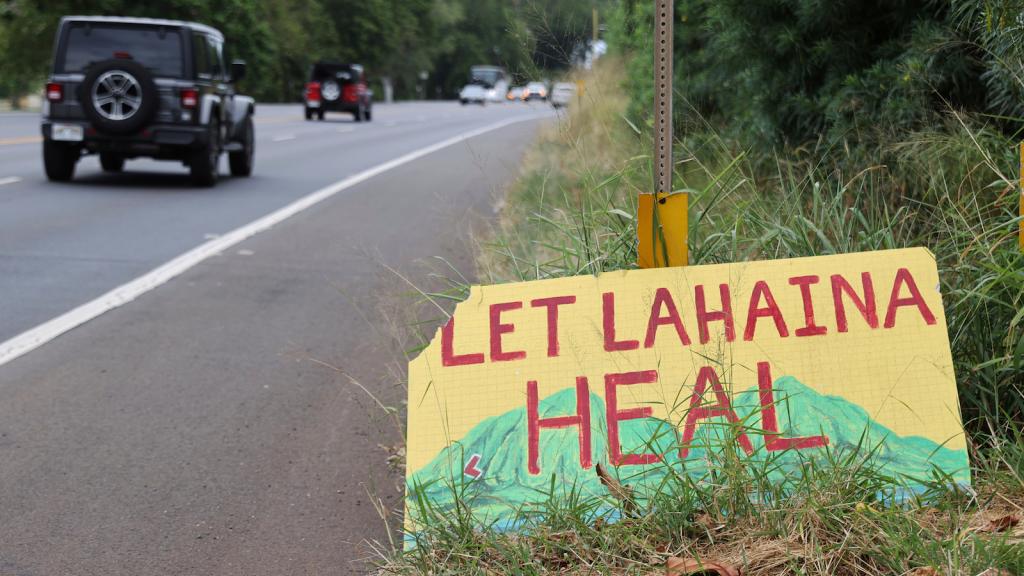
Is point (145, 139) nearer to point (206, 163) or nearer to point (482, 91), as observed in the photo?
point (206, 163)

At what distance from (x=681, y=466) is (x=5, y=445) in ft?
9.15

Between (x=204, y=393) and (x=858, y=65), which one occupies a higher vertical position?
(x=858, y=65)

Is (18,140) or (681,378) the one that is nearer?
(681,378)

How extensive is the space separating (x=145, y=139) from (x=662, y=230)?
11.6 m

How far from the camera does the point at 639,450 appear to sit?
354 centimetres

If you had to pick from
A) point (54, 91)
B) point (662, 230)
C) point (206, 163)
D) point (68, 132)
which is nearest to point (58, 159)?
point (68, 132)

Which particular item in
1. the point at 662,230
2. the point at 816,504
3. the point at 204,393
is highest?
the point at 662,230

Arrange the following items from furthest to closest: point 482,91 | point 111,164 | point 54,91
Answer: point 482,91
point 111,164
point 54,91

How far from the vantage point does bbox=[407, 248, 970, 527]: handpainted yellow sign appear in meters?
3.52

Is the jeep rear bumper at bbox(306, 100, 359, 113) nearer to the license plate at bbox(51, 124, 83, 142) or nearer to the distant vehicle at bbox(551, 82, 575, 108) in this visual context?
the license plate at bbox(51, 124, 83, 142)

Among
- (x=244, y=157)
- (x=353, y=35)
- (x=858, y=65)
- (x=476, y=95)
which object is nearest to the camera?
(x=858, y=65)

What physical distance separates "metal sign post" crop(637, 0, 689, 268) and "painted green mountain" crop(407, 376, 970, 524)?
56cm

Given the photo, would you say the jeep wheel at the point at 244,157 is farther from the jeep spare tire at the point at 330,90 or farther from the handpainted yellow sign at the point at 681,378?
the jeep spare tire at the point at 330,90

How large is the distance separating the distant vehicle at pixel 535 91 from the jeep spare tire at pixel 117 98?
9.85 meters
